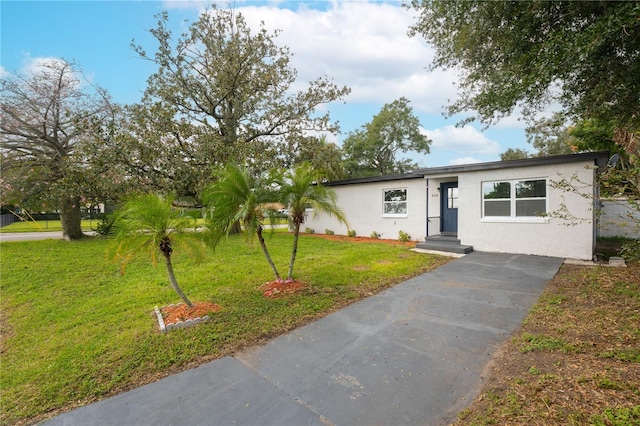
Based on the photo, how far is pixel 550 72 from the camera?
3.98m

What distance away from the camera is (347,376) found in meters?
2.78

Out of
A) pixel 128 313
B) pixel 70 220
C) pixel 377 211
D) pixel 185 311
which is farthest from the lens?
pixel 70 220

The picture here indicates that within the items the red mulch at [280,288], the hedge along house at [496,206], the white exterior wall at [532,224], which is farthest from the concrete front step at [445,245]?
the red mulch at [280,288]

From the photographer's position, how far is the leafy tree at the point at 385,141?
25.3 m

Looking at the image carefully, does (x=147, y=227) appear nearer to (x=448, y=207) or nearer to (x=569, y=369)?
(x=569, y=369)

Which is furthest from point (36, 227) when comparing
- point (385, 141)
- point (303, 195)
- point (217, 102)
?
→ point (385, 141)

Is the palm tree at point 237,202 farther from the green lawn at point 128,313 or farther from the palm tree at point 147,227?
the green lawn at point 128,313

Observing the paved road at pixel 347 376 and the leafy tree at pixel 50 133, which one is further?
the leafy tree at pixel 50 133

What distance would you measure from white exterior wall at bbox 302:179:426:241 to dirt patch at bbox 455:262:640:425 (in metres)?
7.36

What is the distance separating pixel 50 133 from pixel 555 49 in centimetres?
1794

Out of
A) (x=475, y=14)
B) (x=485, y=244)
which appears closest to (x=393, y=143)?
(x=485, y=244)

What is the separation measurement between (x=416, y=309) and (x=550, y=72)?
398 centimetres

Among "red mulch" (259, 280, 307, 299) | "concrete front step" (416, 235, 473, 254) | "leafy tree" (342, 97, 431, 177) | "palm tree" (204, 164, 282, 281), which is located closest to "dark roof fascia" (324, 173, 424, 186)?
"concrete front step" (416, 235, 473, 254)

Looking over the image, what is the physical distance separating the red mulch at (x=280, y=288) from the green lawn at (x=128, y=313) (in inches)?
7.3
